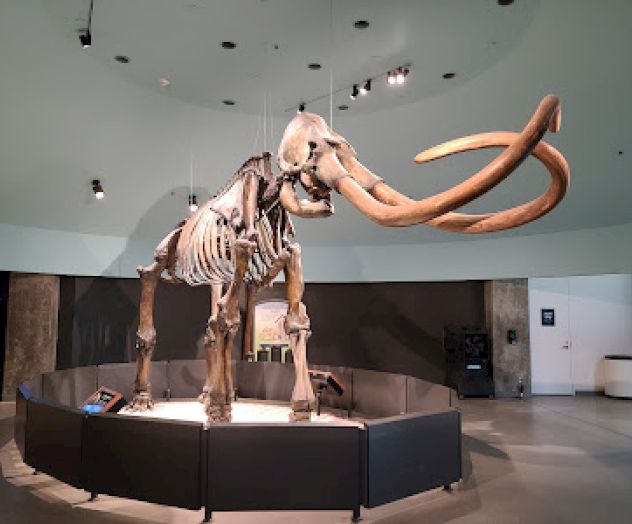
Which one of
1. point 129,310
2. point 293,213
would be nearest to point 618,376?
point 293,213

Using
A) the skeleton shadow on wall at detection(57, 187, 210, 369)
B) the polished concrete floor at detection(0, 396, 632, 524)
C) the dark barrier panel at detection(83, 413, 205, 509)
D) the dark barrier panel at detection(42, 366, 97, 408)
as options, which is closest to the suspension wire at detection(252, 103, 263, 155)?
the skeleton shadow on wall at detection(57, 187, 210, 369)

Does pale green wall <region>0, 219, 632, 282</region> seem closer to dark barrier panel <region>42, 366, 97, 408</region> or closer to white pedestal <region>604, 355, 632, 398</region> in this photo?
white pedestal <region>604, 355, 632, 398</region>

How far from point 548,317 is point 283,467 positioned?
9.56 m

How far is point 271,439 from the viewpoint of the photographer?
13.3 ft

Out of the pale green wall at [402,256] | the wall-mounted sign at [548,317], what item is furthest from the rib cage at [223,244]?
the wall-mounted sign at [548,317]

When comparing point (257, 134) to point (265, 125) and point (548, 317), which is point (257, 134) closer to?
point (265, 125)

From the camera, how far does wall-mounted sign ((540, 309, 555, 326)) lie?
1182 cm

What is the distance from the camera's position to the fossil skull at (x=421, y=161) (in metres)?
2.85

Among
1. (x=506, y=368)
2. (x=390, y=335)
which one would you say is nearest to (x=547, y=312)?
(x=506, y=368)

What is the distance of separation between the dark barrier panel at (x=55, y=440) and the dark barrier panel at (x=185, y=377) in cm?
410

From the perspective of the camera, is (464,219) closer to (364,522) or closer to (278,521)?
(364,522)

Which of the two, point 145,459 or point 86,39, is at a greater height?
point 86,39

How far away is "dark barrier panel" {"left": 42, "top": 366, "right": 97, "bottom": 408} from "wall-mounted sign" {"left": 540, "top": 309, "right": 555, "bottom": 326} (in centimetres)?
935

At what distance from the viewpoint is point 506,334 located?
11.4 meters
